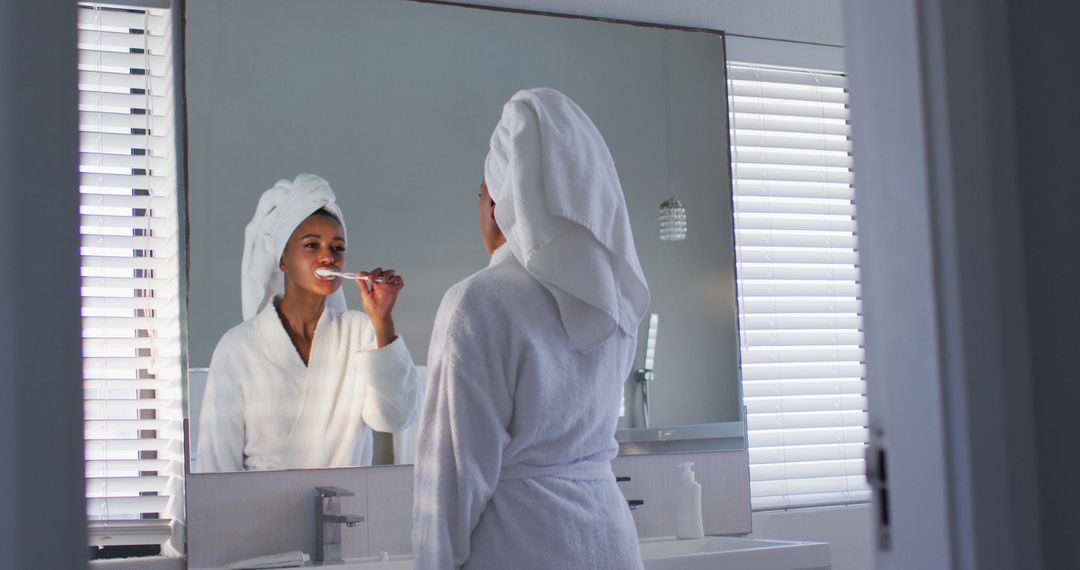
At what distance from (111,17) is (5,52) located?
2.15 metres

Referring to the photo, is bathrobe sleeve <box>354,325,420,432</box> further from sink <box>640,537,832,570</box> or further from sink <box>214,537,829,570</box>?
sink <box>640,537,832,570</box>

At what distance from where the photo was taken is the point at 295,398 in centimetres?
260

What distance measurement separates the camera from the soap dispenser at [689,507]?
2.94m

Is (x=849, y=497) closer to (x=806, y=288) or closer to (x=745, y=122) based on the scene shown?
(x=806, y=288)

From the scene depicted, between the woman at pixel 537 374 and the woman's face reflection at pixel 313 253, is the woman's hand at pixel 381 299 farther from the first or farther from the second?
the woman at pixel 537 374

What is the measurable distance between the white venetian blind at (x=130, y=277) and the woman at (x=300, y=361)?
0.42 feet

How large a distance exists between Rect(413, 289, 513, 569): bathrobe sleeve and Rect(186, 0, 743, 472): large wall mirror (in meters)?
0.90

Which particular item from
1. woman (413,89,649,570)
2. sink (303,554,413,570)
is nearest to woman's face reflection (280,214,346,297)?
sink (303,554,413,570)

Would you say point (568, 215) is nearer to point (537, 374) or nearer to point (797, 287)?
point (537, 374)

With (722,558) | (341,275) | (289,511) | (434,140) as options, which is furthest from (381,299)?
(722,558)

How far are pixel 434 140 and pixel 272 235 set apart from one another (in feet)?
1.65

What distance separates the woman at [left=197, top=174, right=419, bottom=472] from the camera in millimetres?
2576

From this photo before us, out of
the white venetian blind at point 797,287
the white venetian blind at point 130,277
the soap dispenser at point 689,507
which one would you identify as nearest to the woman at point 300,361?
the white venetian blind at point 130,277

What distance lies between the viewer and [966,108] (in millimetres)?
936
